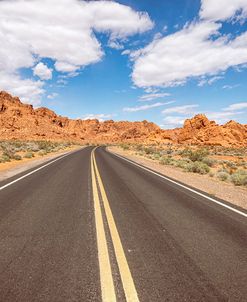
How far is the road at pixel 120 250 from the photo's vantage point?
3.40 meters

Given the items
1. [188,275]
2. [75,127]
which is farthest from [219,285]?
[75,127]

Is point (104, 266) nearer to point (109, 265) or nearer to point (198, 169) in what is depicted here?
point (109, 265)

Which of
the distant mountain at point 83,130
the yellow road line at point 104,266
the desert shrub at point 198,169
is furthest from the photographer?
the distant mountain at point 83,130

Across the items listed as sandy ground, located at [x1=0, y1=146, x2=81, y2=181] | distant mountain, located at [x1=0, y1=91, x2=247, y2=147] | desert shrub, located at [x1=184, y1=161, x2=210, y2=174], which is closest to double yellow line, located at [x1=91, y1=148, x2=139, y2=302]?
sandy ground, located at [x1=0, y1=146, x2=81, y2=181]

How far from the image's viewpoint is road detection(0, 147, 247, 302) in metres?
3.40

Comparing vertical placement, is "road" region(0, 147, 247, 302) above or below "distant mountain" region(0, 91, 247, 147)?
below

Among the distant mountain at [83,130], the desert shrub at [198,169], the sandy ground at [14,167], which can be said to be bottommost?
the sandy ground at [14,167]

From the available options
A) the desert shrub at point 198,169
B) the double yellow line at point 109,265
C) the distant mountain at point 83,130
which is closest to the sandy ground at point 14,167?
the double yellow line at point 109,265

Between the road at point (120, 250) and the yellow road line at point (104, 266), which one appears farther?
the road at point (120, 250)

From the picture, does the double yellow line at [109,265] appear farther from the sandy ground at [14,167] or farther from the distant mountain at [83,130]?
the distant mountain at [83,130]

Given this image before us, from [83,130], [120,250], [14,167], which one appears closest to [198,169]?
[14,167]

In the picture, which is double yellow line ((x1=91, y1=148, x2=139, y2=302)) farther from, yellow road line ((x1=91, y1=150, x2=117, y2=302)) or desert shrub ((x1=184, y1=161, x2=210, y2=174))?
desert shrub ((x1=184, y1=161, x2=210, y2=174))

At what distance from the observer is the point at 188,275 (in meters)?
3.82

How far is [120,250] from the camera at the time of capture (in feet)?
15.2
